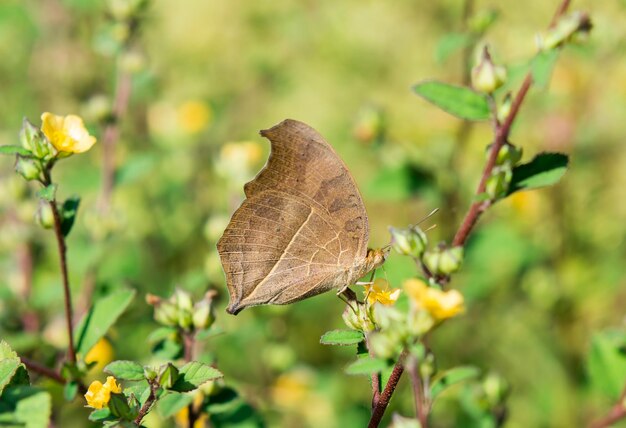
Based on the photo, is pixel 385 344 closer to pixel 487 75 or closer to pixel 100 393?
pixel 100 393

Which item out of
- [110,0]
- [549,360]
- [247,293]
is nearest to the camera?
[247,293]

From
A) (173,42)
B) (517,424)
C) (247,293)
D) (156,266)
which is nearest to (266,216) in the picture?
(247,293)

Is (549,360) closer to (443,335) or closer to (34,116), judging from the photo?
(443,335)

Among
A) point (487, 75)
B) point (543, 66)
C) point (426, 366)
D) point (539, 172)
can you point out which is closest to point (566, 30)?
point (543, 66)

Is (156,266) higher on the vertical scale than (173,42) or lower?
lower

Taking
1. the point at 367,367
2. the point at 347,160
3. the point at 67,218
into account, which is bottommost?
the point at 367,367

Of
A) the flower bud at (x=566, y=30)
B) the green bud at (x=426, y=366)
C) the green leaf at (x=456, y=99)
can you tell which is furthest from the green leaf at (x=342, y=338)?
the flower bud at (x=566, y=30)

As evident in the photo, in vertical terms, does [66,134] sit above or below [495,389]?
above
